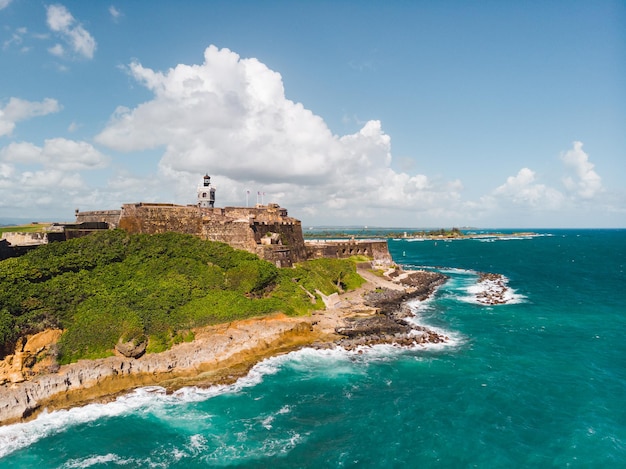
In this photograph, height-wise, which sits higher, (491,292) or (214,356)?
(214,356)

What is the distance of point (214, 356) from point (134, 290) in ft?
33.9

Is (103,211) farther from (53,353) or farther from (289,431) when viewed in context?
(289,431)

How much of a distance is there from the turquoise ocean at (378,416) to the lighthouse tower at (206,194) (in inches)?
1043

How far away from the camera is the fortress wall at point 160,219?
44.6 meters

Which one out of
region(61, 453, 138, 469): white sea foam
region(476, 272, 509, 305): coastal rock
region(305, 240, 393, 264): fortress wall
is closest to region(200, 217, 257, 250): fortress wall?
region(305, 240, 393, 264): fortress wall

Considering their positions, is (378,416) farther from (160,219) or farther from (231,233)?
(160,219)

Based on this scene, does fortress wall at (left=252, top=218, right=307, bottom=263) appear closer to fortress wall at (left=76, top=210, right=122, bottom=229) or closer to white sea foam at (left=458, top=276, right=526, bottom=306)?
fortress wall at (left=76, top=210, right=122, bottom=229)

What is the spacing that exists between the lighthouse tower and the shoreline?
21.1 meters

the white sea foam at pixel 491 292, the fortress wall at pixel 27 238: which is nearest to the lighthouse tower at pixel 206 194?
the fortress wall at pixel 27 238

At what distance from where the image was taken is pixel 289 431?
22484 millimetres

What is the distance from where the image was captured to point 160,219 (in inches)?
1811

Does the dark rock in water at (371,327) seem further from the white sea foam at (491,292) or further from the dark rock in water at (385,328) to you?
the white sea foam at (491,292)

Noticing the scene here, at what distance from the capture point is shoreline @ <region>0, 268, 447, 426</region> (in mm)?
24656

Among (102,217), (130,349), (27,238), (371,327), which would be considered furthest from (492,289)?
(27,238)
